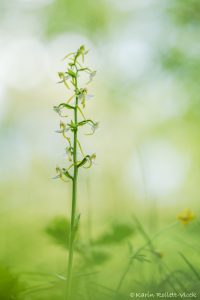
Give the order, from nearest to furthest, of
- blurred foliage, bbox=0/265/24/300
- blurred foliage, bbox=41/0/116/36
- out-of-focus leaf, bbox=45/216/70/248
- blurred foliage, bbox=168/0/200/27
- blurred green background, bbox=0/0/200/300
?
blurred foliage, bbox=0/265/24/300 < out-of-focus leaf, bbox=45/216/70/248 < blurred green background, bbox=0/0/200/300 < blurred foliage, bbox=168/0/200/27 < blurred foliage, bbox=41/0/116/36

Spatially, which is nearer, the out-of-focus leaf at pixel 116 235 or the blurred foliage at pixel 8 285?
the blurred foliage at pixel 8 285

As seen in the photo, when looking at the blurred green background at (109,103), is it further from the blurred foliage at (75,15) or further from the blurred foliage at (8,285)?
the blurred foliage at (8,285)

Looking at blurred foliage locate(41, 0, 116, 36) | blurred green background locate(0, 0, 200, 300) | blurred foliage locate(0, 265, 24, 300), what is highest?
blurred foliage locate(41, 0, 116, 36)

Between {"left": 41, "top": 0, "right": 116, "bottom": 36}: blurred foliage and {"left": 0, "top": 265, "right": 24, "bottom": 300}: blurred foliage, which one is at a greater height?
{"left": 41, "top": 0, "right": 116, "bottom": 36}: blurred foliage

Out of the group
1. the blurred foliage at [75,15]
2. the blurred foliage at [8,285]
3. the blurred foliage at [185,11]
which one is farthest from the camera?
the blurred foliage at [75,15]

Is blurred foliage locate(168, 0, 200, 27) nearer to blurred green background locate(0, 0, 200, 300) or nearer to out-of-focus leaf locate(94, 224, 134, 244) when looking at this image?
blurred green background locate(0, 0, 200, 300)

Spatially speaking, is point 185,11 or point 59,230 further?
point 185,11

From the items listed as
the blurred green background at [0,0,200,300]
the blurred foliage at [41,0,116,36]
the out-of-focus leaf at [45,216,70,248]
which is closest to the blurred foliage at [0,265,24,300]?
the out-of-focus leaf at [45,216,70,248]

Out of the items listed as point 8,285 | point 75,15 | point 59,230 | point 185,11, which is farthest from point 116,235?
point 75,15

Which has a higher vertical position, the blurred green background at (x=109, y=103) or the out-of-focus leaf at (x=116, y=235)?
the blurred green background at (x=109, y=103)

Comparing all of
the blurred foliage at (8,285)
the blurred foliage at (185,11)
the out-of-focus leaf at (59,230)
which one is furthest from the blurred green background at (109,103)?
the blurred foliage at (8,285)

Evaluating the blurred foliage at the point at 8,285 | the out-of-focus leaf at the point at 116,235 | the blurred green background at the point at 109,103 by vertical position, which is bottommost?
the blurred foliage at the point at 8,285

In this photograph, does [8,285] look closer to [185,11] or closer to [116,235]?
[116,235]
